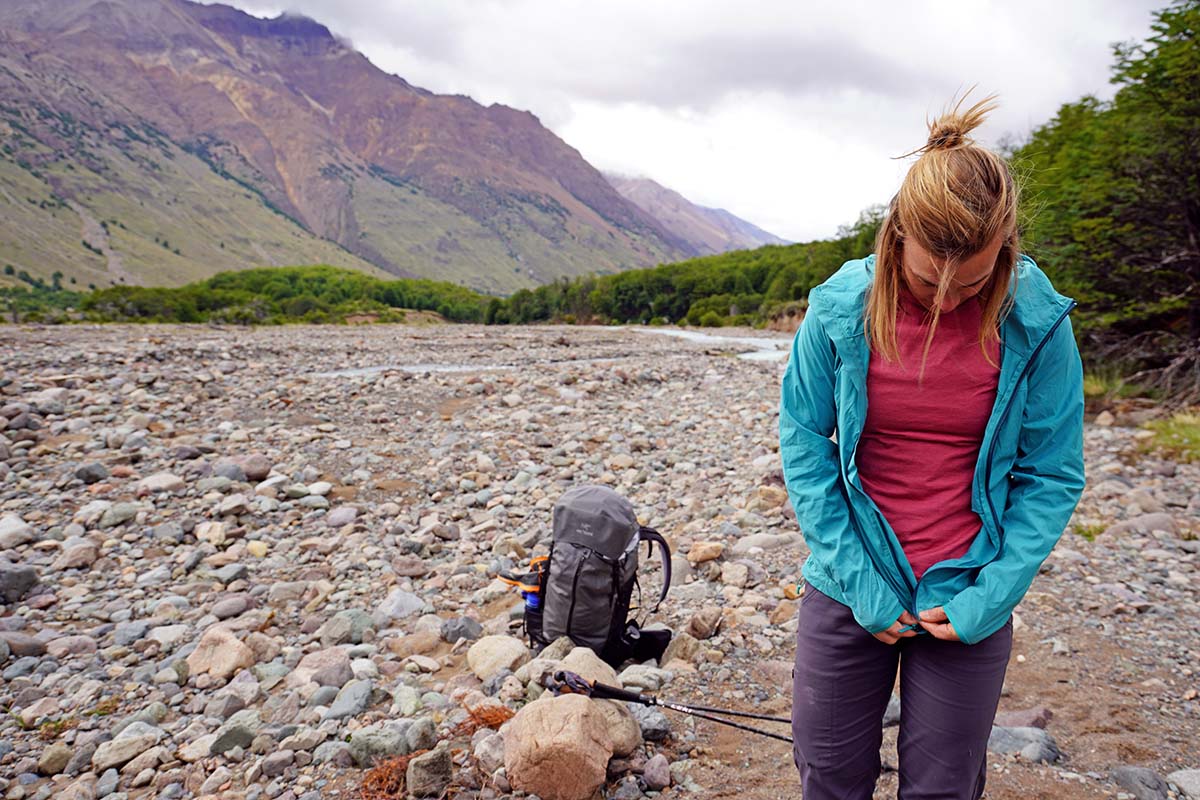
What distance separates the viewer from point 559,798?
2926 millimetres

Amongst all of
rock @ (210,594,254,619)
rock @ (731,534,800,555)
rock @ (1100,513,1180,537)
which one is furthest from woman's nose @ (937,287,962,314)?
rock @ (1100,513,1180,537)

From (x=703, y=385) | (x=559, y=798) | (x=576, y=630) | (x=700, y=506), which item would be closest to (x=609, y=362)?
(x=703, y=385)

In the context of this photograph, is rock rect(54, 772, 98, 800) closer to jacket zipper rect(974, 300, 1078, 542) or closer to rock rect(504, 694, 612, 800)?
rock rect(504, 694, 612, 800)

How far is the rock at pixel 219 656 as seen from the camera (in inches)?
175

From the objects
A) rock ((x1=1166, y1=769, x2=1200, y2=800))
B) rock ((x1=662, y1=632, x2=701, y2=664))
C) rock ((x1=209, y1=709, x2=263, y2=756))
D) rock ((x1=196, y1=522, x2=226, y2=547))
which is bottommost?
rock ((x1=196, y1=522, x2=226, y2=547))

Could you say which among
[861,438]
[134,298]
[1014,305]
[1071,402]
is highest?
[1014,305]

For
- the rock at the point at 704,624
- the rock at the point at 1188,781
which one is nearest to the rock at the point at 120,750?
the rock at the point at 704,624

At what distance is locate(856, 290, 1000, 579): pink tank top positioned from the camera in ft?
6.32

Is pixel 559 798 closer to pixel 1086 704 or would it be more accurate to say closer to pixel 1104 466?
pixel 1086 704

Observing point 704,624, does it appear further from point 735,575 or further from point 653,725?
point 653,725

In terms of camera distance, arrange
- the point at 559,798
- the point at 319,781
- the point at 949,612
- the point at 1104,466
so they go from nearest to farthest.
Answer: the point at 949,612, the point at 559,798, the point at 319,781, the point at 1104,466

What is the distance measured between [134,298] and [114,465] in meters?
42.1

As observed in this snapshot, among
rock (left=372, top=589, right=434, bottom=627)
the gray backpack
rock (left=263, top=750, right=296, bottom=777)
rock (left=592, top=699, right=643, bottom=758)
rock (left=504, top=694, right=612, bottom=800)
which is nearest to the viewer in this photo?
rock (left=504, top=694, right=612, bottom=800)

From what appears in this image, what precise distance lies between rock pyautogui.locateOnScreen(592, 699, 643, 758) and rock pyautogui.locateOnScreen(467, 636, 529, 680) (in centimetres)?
99
